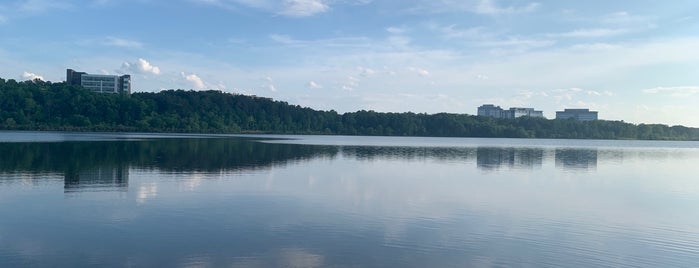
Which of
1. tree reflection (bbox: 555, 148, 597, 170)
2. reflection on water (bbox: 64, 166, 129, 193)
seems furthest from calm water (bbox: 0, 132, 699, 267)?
tree reflection (bbox: 555, 148, 597, 170)

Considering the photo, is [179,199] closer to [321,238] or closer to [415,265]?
[321,238]

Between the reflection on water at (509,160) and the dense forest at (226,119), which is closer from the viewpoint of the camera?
the reflection on water at (509,160)

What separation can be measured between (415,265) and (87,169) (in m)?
22.2

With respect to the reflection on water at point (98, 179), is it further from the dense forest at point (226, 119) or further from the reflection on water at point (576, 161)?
the dense forest at point (226, 119)

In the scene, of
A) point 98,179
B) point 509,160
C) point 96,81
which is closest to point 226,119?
point 96,81

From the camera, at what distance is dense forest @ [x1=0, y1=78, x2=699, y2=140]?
120 metres

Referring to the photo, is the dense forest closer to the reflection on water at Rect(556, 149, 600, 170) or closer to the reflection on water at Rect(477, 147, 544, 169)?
the reflection on water at Rect(477, 147, 544, 169)

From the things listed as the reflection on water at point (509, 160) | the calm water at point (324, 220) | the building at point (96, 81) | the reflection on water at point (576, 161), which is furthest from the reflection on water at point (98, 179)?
the building at point (96, 81)

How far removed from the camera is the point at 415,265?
11.2 meters


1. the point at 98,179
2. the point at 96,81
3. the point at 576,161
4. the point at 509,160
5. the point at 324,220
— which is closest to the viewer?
the point at 324,220

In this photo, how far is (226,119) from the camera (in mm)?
158625

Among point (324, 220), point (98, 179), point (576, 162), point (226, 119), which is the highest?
point (226, 119)

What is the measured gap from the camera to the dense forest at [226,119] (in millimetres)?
119688

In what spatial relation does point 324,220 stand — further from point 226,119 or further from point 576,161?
point 226,119
